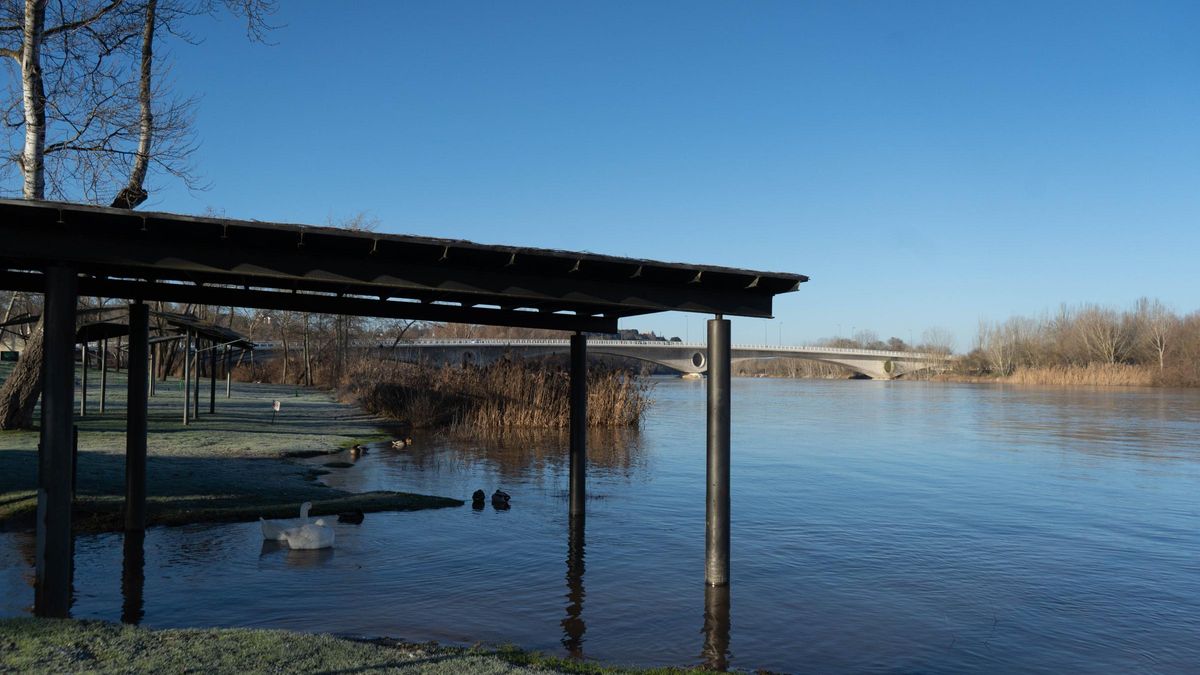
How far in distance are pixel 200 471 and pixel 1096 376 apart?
80.9m

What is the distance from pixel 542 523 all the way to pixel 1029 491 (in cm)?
1130

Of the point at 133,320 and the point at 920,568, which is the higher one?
the point at 133,320

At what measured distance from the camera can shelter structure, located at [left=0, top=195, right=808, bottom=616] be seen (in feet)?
25.3

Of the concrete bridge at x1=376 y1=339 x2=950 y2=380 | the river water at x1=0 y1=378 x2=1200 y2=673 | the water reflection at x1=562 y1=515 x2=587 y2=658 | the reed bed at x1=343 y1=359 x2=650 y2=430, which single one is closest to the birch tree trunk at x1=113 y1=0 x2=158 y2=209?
the river water at x1=0 y1=378 x2=1200 y2=673

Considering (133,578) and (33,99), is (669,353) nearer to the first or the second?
(33,99)

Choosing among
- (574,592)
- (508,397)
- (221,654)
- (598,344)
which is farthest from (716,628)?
(598,344)

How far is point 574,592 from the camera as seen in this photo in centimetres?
1004

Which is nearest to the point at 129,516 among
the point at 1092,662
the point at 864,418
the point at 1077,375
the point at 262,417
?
the point at 1092,662

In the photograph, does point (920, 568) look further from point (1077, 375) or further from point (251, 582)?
point (1077, 375)

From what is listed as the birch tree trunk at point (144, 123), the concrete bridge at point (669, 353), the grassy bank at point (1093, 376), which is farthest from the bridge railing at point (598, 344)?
the birch tree trunk at point (144, 123)

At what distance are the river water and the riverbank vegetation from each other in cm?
6525

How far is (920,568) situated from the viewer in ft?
39.4

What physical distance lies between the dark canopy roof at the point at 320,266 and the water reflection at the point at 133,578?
111 inches

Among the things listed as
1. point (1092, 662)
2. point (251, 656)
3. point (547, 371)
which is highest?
point (547, 371)
